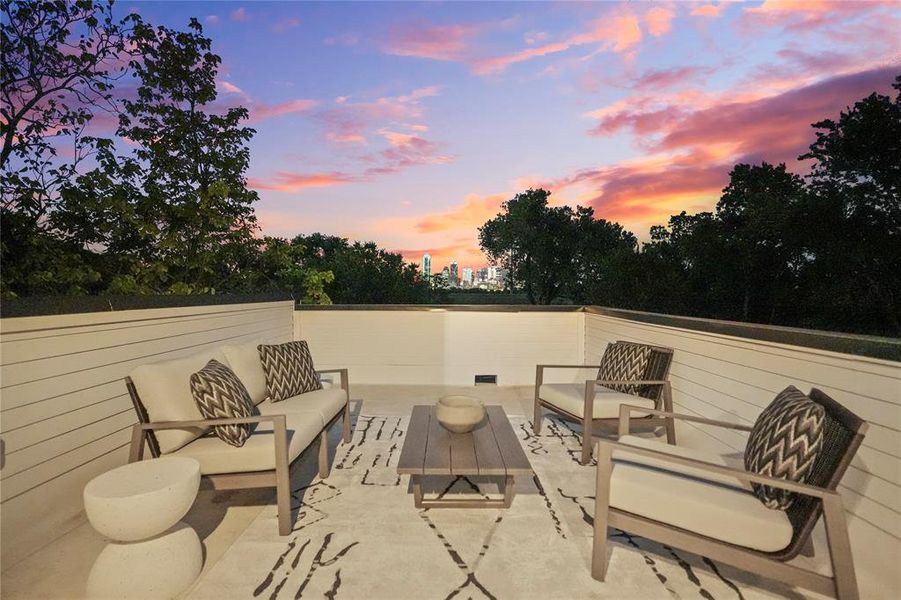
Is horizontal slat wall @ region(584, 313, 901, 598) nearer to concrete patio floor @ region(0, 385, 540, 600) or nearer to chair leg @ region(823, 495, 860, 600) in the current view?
chair leg @ region(823, 495, 860, 600)

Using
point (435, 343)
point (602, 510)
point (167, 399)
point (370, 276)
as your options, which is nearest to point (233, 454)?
point (167, 399)

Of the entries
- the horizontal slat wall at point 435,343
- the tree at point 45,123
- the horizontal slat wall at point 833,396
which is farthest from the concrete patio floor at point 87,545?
the tree at point 45,123

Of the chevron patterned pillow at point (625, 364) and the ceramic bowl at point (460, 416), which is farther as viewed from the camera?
the chevron patterned pillow at point (625, 364)

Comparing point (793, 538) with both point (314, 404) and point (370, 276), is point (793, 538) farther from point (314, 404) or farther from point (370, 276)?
point (370, 276)

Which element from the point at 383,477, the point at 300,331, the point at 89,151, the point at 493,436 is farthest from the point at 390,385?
the point at 89,151

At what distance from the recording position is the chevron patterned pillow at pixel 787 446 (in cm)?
184

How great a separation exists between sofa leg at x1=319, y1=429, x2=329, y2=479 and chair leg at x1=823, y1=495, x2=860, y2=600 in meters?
2.81

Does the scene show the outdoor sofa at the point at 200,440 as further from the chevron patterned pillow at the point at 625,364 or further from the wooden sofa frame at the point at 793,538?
the chevron patterned pillow at the point at 625,364

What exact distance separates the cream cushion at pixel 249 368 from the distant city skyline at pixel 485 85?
16.0 ft

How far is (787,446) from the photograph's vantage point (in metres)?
1.89

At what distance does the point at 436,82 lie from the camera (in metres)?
7.67

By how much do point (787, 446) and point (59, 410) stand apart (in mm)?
3696

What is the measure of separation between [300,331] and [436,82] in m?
4.73

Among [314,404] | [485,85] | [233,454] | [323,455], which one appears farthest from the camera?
[485,85]
